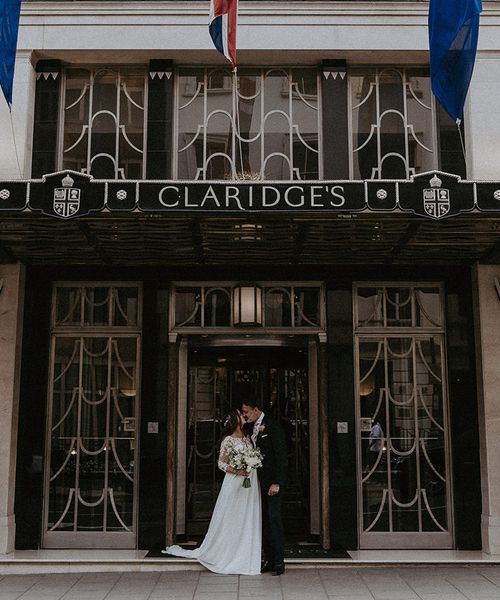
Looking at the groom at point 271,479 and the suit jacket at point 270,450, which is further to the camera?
the suit jacket at point 270,450

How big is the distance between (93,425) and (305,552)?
356cm

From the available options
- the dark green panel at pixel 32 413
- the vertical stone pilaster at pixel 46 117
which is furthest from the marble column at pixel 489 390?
the vertical stone pilaster at pixel 46 117

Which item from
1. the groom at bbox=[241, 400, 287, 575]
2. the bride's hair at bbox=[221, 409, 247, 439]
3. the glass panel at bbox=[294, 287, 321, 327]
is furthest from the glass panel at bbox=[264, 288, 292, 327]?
the bride's hair at bbox=[221, 409, 247, 439]

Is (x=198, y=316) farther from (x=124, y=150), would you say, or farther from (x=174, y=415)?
(x=124, y=150)

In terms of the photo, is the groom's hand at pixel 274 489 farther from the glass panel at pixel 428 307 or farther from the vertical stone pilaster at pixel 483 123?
the vertical stone pilaster at pixel 483 123

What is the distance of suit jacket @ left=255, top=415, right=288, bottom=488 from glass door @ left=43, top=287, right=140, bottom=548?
2.09 m

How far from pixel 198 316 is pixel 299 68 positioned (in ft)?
13.8

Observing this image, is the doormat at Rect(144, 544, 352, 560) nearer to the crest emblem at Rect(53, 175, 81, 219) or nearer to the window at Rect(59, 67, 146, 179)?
the crest emblem at Rect(53, 175, 81, 219)

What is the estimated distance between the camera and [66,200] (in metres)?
8.03

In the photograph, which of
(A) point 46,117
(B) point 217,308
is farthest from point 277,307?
(A) point 46,117

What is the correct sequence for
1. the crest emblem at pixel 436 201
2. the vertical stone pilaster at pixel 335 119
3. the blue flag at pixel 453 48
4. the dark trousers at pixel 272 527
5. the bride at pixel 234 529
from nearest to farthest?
the crest emblem at pixel 436 201 < the blue flag at pixel 453 48 < the dark trousers at pixel 272 527 < the bride at pixel 234 529 < the vertical stone pilaster at pixel 335 119

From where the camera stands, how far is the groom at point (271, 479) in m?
8.98

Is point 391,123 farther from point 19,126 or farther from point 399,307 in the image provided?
point 19,126

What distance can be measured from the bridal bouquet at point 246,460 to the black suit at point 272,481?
184 millimetres
